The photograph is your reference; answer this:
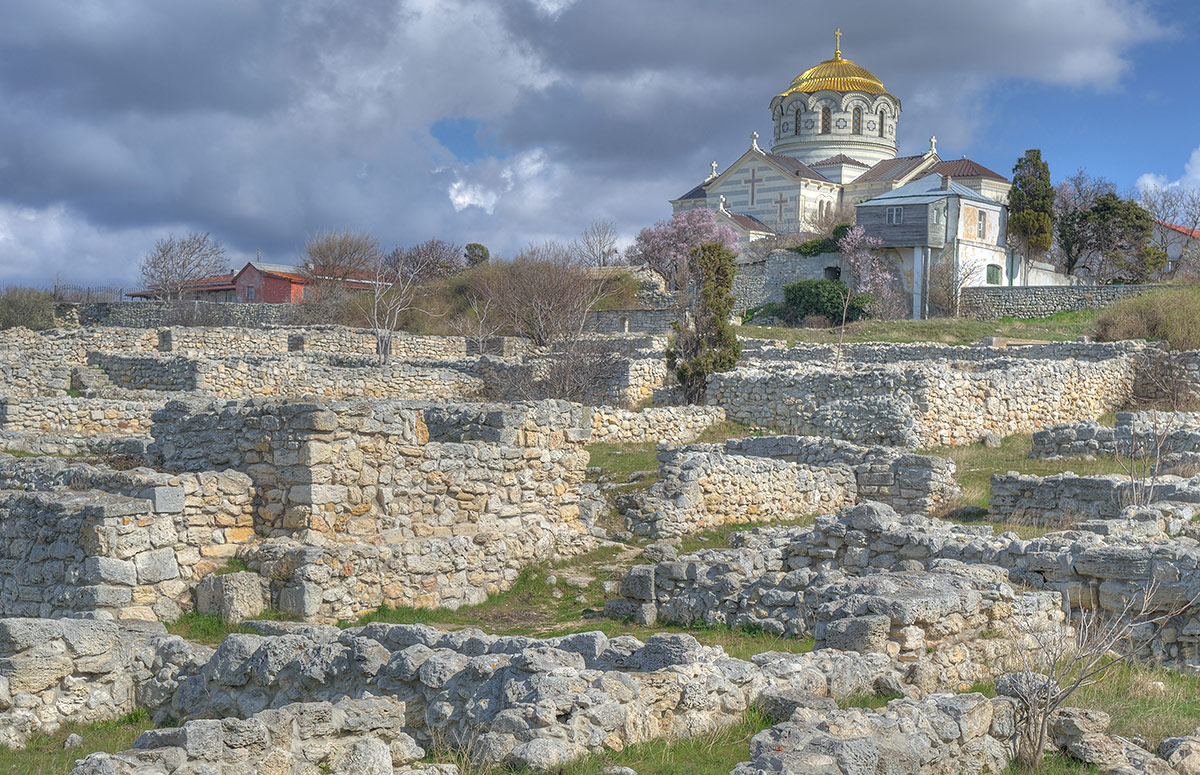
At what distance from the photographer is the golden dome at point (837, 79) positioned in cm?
8438

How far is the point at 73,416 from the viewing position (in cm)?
2027

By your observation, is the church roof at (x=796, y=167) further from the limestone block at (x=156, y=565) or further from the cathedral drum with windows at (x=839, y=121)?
the limestone block at (x=156, y=565)

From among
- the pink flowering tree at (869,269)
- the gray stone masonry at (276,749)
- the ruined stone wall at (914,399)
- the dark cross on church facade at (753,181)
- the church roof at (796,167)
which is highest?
the church roof at (796,167)

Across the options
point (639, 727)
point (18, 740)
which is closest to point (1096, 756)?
point (639, 727)

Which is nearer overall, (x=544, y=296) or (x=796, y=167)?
(x=544, y=296)

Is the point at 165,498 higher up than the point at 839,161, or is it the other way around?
the point at 839,161

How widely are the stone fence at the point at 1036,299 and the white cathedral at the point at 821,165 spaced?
19.5m

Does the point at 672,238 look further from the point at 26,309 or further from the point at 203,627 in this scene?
the point at 203,627

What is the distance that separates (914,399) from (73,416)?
1645 centimetres

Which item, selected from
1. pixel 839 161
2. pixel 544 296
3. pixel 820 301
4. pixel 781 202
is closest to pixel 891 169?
pixel 839 161

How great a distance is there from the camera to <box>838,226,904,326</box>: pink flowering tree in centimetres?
5341

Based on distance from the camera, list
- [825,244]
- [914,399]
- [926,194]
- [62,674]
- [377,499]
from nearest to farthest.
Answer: [62,674] → [377,499] → [914,399] → [926,194] → [825,244]

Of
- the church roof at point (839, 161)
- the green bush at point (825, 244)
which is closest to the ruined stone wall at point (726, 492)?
the green bush at point (825, 244)

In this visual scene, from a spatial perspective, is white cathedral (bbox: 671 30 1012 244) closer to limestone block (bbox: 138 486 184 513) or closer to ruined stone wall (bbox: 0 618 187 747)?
limestone block (bbox: 138 486 184 513)
